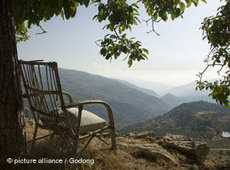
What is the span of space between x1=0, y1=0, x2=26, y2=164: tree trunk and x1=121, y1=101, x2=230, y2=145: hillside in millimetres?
83188

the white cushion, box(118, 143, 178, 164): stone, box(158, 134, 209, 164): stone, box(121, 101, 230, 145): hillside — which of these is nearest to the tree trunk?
the white cushion

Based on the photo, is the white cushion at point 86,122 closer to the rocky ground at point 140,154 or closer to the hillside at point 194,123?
the rocky ground at point 140,154

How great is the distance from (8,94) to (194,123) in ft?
362

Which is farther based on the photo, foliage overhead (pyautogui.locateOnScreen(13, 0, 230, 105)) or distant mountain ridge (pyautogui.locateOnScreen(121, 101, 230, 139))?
distant mountain ridge (pyautogui.locateOnScreen(121, 101, 230, 139))

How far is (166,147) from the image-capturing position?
14.0ft

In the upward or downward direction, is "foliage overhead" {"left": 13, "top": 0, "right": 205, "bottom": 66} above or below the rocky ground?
above

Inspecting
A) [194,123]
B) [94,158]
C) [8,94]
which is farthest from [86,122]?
[194,123]

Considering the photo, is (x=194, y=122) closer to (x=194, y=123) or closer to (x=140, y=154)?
(x=194, y=123)

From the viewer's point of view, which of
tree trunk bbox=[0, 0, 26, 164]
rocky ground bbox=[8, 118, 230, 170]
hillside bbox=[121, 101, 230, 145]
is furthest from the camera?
hillside bbox=[121, 101, 230, 145]

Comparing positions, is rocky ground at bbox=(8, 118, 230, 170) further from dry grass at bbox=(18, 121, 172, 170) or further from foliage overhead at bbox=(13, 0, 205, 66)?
foliage overhead at bbox=(13, 0, 205, 66)

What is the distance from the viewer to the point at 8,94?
205 cm

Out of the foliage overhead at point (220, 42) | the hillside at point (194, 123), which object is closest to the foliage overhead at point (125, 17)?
the foliage overhead at point (220, 42)

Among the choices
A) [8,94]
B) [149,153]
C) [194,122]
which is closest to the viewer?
[8,94]

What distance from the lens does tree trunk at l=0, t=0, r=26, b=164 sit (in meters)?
2.03
